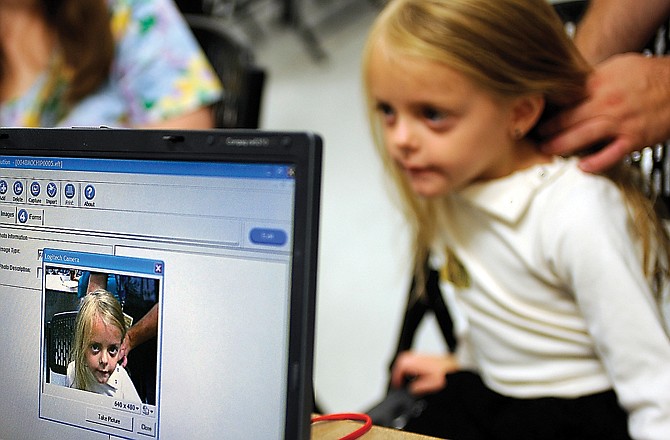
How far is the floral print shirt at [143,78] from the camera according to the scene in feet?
3.93

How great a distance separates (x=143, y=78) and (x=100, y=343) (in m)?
0.78

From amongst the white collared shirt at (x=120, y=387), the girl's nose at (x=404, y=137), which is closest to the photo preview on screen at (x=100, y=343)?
the white collared shirt at (x=120, y=387)

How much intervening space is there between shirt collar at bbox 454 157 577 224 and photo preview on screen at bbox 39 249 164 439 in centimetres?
46

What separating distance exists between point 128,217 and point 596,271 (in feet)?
1.58

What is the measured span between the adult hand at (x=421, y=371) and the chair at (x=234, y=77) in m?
0.54

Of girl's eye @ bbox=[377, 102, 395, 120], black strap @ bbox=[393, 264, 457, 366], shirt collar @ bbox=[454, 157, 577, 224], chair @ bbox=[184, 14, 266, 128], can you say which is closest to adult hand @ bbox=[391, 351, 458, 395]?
black strap @ bbox=[393, 264, 457, 366]

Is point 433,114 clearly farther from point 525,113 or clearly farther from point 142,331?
point 142,331

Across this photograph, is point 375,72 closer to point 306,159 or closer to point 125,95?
point 306,159

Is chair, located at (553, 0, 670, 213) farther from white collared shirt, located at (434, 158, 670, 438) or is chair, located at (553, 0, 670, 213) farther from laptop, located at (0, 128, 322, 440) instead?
laptop, located at (0, 128, 322, 440)

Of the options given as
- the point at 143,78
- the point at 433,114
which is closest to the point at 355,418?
the point at 433,114

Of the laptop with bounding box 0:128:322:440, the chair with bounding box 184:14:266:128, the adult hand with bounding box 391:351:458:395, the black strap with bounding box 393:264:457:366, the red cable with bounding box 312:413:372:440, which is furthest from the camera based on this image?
the chair with bounding box 184:14:266:128

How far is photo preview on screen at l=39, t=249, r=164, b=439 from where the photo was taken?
54 centimetres

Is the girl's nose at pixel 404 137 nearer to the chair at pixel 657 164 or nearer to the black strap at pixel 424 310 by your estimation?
the chair at pixel 657 164

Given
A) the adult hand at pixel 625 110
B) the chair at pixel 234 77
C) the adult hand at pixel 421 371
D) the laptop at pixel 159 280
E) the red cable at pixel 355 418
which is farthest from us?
the chair at pixel 234 77
